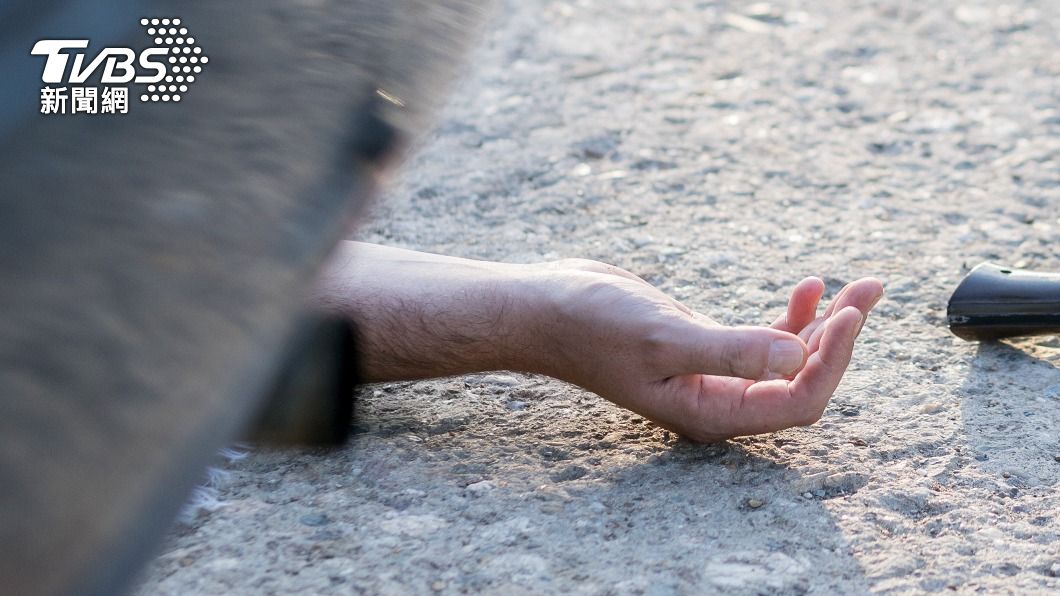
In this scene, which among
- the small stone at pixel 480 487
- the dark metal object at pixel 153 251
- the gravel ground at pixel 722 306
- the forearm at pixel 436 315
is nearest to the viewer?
the dark metal object at pixel 153 251

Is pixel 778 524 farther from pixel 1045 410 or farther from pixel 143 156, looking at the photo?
pixel 143 156

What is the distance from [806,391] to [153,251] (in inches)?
41.0

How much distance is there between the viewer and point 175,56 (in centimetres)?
63

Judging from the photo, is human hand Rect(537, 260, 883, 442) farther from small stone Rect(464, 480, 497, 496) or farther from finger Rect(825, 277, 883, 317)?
small stone Rect(464, 480, 497, 496)

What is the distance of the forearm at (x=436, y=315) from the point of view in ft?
5.09

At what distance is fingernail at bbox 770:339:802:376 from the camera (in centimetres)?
134

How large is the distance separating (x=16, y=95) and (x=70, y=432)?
0.20m

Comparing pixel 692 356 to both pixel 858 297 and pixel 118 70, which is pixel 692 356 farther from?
pixel 118 70

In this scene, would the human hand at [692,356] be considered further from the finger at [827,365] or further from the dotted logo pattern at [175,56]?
the dotted logo pattern at [175,56]

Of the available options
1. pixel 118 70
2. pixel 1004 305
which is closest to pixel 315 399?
pixel 118 70

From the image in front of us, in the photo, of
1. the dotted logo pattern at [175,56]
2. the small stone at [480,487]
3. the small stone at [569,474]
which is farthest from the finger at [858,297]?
the dotted logo pattern at [175,56]

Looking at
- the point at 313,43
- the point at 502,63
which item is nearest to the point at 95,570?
the point at 313,43

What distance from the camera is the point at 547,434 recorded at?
5.26 ft

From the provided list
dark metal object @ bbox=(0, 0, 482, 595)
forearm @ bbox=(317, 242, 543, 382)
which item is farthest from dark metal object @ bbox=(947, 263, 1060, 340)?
dark metal object @ bbox=(0, 0, 482, 595)
